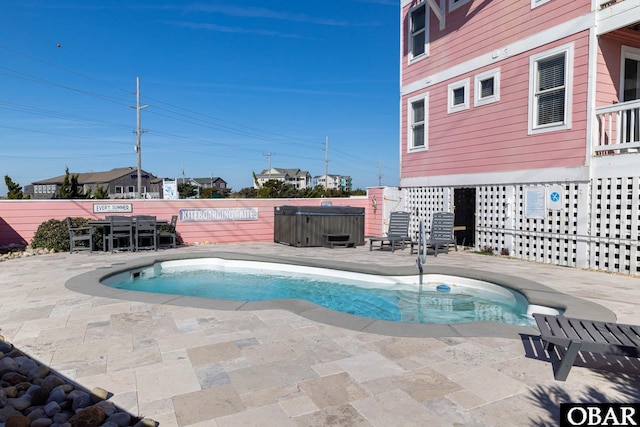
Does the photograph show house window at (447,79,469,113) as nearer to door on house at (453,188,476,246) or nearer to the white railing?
door on house at (453,188,476,246)

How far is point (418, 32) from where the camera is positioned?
1169 centimetres

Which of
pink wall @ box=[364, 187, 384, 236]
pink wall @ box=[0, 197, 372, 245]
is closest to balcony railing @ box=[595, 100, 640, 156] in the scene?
pink wall @ box=[364, 187, 384, 236]

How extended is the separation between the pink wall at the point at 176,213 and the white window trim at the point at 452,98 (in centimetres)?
448

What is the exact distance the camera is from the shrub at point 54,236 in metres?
10.3

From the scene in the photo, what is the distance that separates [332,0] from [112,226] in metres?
13.7

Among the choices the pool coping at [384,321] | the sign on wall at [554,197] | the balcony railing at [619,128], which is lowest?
the pool coping at [384,321]

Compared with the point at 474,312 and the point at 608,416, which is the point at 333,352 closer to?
the point at 608,416

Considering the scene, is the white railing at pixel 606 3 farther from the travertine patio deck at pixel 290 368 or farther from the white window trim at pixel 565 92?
the travertine patio deck at pixel 290 368

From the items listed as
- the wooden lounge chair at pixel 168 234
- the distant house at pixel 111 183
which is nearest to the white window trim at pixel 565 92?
the wooden lounge chair at pixel 168 234

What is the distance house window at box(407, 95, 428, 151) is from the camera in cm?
1162

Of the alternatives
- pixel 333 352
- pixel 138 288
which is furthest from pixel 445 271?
pixel 138 288

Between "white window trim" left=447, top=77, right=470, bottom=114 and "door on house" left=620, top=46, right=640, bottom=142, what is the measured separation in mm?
3239

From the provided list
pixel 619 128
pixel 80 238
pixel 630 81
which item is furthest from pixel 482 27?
pixel 80 238

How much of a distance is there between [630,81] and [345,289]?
23.2ft
